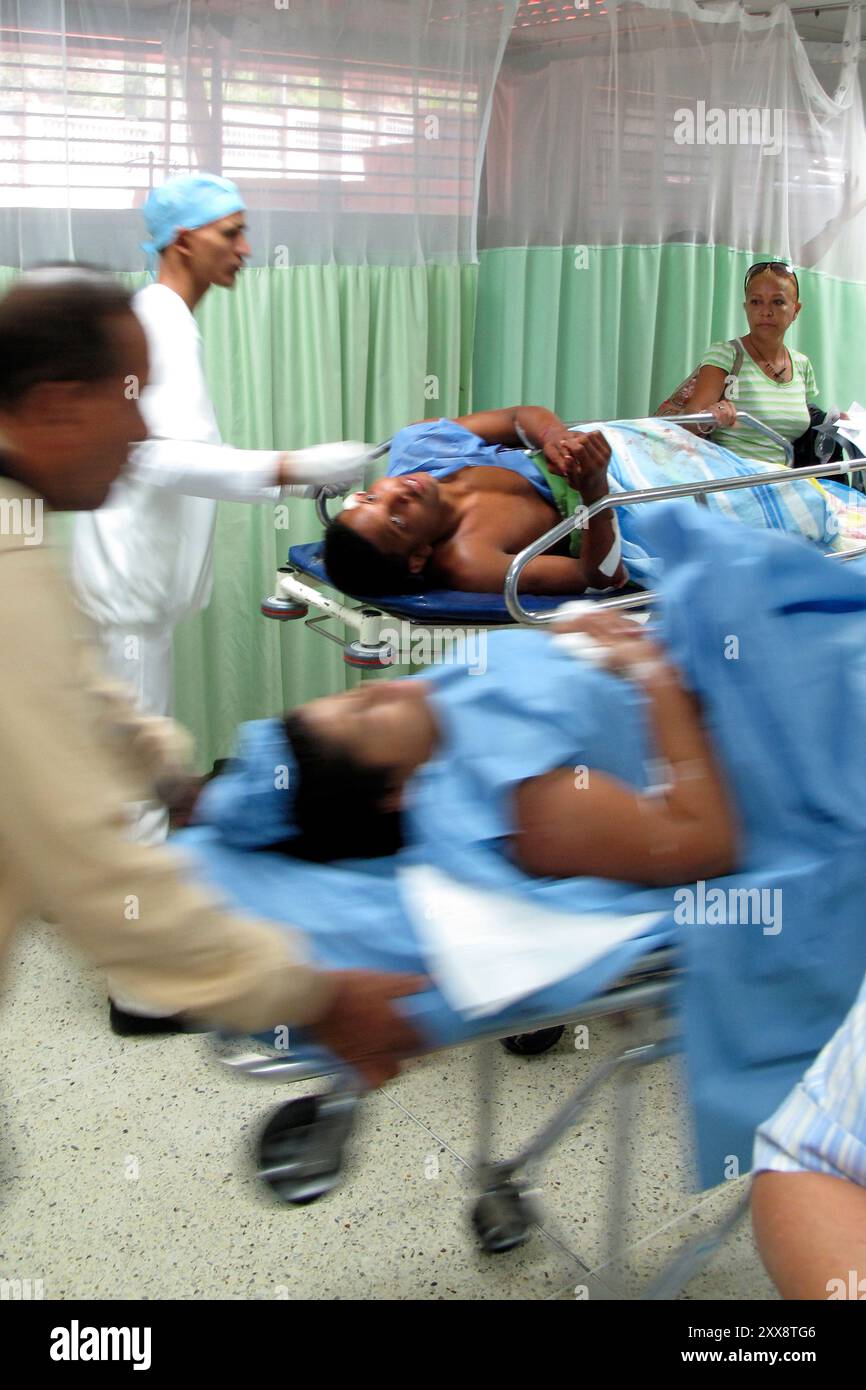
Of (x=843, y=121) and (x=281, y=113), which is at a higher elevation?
(x=843, y=121)

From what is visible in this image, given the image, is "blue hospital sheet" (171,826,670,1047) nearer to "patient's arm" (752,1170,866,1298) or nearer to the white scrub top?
"patient's arm" (752,1170,866,1298)

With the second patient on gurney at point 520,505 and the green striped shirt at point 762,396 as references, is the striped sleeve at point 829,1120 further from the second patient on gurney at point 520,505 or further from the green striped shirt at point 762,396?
the green striped shirt at point 762,396

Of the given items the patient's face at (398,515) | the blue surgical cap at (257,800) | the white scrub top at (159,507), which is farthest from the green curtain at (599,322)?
the blue surgical cap at (257,800)

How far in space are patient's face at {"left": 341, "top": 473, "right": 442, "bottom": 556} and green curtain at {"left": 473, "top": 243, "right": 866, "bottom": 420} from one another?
109cm

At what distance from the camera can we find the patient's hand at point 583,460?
→ 103 inches

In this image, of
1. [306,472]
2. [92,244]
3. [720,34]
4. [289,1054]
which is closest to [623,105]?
[720,34]

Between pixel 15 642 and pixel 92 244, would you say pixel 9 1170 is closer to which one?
pixel 15 642

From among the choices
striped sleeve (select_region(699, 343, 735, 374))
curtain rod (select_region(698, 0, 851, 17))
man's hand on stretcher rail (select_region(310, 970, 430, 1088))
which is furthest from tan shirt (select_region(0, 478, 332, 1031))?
curtain rod (select_region(698, 0, 851, 17))

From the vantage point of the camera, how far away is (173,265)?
7.19 feet
